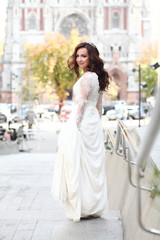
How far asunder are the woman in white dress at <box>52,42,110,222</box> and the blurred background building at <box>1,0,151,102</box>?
55.0 meters

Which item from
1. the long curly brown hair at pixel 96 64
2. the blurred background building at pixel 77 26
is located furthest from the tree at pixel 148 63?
the long curly brown hair at pixel 96 64

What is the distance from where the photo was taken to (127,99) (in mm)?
57625

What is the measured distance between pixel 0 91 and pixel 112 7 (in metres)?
18.5

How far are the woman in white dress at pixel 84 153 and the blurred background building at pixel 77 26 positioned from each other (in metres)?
55.0

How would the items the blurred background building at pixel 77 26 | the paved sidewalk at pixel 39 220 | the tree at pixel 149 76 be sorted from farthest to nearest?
the blurred background building at pixel 77 26 < the tree at pixel 149 76 < the paved sidewalk at pixel 39 220

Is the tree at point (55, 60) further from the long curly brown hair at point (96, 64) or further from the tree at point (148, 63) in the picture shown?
the long curly brown hair at point (96, 64)

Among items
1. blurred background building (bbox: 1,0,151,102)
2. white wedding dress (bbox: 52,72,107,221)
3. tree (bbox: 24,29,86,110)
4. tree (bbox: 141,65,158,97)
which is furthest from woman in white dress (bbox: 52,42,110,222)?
blurred background building (bbox: 1,0,151,102)

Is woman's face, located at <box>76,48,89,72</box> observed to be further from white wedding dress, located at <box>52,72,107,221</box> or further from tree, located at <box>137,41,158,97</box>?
tree, located at <box>137,41,158,97</box>

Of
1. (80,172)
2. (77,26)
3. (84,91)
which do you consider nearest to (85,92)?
(84,91)

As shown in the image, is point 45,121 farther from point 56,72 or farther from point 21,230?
point 21,230

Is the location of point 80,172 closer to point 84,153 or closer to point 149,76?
point 84,153

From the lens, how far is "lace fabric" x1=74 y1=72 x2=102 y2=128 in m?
4.11

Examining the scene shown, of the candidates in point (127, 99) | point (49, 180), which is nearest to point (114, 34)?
point (127, 99)

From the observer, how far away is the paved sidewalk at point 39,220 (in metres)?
3.69
